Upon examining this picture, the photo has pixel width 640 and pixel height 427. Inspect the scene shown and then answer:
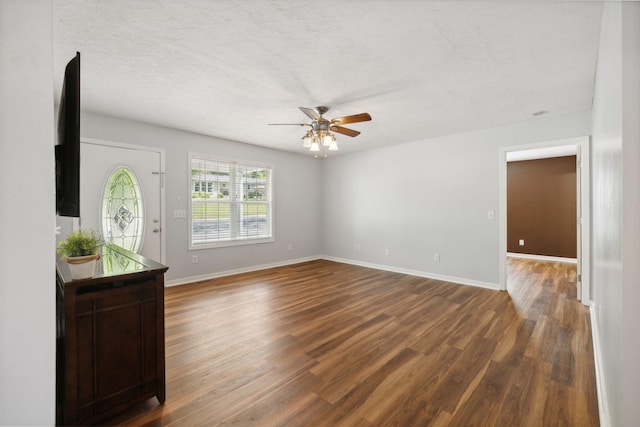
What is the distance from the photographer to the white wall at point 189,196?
3906mm

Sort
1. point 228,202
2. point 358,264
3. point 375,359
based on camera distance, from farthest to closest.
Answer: point 358,264 → point 228,202 → point 375,359

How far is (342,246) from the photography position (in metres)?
6.22

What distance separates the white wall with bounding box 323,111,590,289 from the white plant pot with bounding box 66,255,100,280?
15.3 feet

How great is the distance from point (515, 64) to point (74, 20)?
3.41m

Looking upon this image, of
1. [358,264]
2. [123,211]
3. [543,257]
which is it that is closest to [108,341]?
[123,211]

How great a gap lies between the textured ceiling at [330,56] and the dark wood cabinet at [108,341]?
1.67 m

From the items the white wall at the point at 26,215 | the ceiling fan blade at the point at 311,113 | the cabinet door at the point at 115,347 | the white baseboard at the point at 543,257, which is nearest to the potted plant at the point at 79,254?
the cabinet door at the point at 115,347

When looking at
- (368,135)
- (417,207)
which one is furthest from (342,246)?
(368,135)

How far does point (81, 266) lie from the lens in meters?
1.44

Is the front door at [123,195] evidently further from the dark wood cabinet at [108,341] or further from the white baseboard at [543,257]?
the white baseboard at [543,257]

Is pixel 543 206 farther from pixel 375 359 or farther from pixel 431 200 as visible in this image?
pixel 375 359

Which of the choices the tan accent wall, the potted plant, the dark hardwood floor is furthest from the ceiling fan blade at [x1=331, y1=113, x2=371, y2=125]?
the tan accent wall

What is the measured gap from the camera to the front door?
350 cm

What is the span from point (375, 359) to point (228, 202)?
12.5 feet
